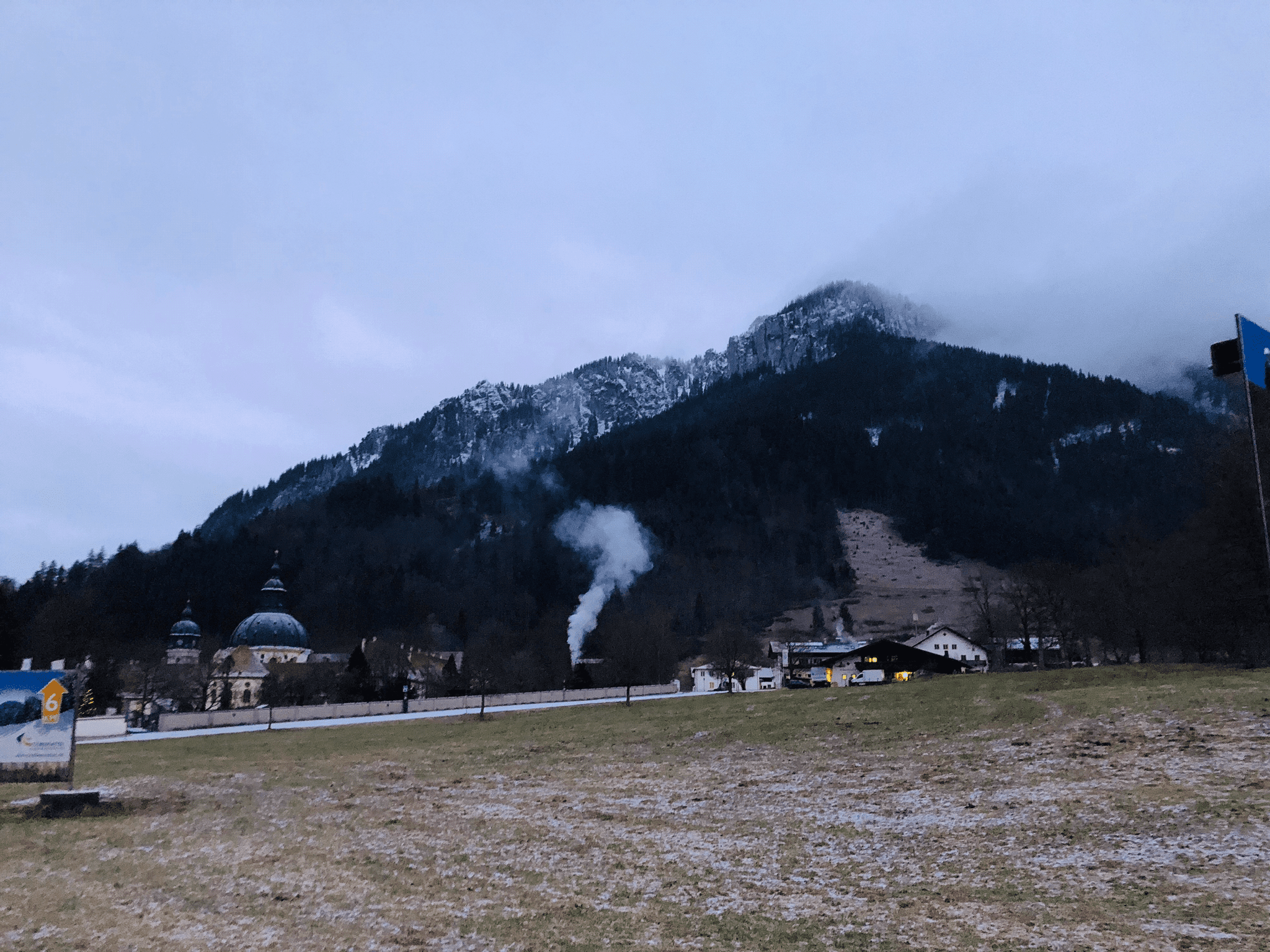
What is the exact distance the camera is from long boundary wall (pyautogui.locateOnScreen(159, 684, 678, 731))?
66062 mm

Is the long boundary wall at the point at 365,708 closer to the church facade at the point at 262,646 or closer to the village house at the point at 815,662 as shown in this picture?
the village house at the point at 815,662

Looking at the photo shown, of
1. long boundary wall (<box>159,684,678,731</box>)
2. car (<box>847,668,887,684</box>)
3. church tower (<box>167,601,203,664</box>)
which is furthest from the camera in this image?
church tower (<box>167,601,203,664</box>)

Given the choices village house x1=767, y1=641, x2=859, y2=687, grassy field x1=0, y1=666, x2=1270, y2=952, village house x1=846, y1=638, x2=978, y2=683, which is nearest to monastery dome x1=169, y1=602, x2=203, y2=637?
village house x1=767, y1=641, x2=859, y2=687

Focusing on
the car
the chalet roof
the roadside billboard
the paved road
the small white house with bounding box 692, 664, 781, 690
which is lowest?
the small white house with bounding box 692, 664, 781, 690

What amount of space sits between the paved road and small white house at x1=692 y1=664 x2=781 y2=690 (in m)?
30.7

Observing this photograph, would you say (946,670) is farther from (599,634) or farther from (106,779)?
(106,779)

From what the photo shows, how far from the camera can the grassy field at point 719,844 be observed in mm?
13312

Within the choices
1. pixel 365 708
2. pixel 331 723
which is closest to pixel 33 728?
pixel 331 723

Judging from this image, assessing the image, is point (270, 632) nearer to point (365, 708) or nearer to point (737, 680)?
point (737, 680)

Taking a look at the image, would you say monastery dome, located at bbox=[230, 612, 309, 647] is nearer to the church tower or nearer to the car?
the church tower

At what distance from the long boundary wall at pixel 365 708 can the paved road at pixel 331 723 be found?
1.13 m

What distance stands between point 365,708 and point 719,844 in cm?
6335

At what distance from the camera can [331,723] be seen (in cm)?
6612

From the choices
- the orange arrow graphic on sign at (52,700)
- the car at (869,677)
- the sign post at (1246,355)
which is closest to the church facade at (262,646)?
the car at (869,677)
